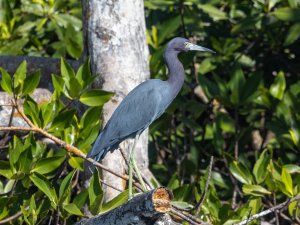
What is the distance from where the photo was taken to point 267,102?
7.90m

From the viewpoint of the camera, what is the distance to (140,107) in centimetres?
628

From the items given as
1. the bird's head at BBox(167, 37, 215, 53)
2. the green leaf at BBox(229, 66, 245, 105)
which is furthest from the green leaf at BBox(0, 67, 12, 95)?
the green leaf at BBox(229, 66, 245, 105)

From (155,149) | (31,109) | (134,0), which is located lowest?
(155,149)

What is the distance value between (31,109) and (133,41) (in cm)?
81

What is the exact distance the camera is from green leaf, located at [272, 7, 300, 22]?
25.6 ft

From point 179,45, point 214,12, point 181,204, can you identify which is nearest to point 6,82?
point 179,45

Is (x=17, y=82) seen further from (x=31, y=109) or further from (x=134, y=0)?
(x=134, y=0)

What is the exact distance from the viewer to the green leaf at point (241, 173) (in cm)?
714

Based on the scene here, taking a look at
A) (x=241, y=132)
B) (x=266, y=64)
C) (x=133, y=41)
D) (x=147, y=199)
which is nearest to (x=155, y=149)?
(x=241, y=132)

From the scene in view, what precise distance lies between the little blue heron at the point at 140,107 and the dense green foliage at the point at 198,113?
275mm

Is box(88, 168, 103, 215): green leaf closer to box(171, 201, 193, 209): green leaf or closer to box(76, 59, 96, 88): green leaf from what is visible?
box(171, 201, 193, 209): green leaf

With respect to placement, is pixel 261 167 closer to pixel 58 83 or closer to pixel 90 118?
pixel 90 118

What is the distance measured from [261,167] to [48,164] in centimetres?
148

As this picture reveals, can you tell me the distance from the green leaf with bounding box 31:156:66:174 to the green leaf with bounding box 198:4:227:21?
2225 mm
